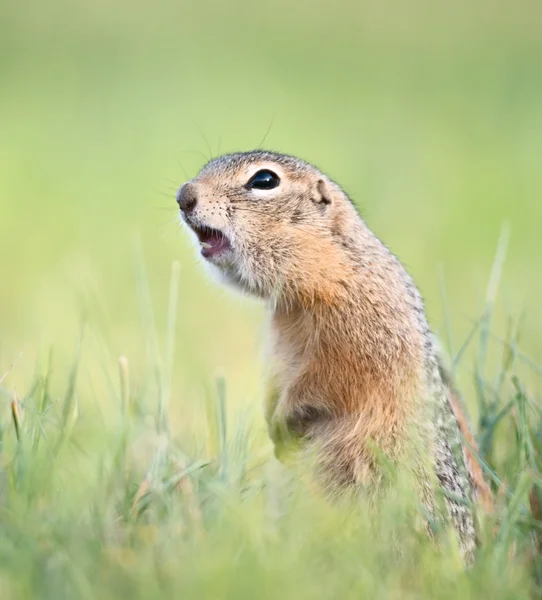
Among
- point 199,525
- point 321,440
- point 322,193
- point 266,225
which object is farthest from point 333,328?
point 199,525

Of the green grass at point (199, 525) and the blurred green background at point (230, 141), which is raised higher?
the blurred green background at point (230, 141)

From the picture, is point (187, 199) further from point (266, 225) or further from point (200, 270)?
point (200, 270)

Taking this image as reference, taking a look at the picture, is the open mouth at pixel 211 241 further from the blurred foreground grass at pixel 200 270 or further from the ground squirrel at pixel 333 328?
the blurred foreground grass at pixel 200 270

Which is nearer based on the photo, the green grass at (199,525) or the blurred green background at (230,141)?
the green grass at (199,525)

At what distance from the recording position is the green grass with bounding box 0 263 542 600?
2697 mm

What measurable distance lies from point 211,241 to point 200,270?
11.8 inches

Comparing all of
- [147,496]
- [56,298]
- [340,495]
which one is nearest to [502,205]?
[56,298]

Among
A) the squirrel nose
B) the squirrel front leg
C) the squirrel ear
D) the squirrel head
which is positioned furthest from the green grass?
the squirrel ear

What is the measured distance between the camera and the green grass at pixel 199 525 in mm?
2697

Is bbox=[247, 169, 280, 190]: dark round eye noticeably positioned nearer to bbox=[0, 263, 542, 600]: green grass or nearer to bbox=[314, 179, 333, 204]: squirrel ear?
bbox=[314, 179, 333, 204]: squirrel ear

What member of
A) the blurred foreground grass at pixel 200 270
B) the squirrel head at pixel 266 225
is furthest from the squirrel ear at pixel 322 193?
the blurred foreground grass at pixel 200 270

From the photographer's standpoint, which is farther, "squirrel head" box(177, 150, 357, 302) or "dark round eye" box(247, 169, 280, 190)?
"dark round eye" box(247, 169, 280, 190)

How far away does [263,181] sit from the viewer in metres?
4.59

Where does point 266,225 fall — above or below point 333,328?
above
